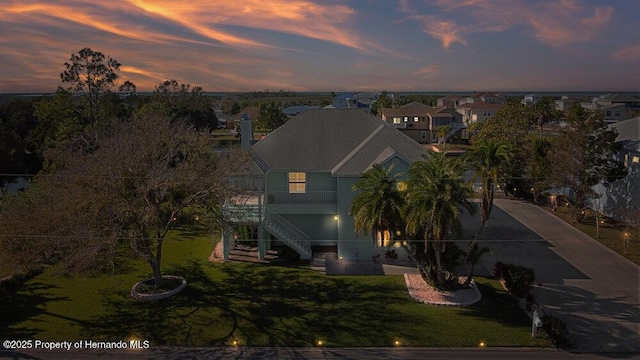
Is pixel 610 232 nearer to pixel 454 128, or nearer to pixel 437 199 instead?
pixel 437 199

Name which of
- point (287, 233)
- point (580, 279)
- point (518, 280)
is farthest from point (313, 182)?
point (580, 279)

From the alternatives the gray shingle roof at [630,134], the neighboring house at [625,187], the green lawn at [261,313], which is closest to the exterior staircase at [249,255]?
the green lawn at [261,313]

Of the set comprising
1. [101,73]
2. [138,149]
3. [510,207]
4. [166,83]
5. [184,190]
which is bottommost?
[510,207]

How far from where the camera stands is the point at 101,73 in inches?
1860

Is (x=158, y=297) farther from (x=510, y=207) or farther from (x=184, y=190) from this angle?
(x=510, y=207)

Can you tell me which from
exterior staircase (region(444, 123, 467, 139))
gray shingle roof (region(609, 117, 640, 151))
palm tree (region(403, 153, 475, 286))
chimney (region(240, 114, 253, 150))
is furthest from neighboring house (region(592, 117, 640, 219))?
exterior staircase (region(444, 123, 467, 139))

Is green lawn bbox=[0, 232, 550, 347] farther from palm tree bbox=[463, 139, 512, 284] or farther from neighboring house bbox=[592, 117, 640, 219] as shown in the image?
neighboring house bbox=[592, 117, 640, 219]

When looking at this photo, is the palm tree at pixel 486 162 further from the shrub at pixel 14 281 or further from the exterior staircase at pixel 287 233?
the shrub at pixel 14 281

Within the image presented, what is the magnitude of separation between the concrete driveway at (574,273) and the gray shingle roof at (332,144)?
30.6 feet

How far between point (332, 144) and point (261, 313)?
45.5 feet

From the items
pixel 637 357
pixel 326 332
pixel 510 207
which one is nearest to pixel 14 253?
pixel 326 332

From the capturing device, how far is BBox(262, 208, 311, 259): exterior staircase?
27.1m

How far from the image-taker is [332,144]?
101 ft

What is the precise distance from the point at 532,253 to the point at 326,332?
16.6 meters
